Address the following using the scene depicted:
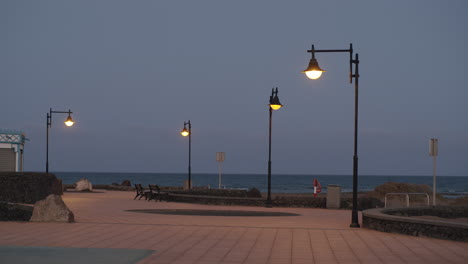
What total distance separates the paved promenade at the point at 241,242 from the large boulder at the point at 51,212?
439mm

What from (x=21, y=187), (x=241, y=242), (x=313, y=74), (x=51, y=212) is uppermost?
(x=313, y=74)

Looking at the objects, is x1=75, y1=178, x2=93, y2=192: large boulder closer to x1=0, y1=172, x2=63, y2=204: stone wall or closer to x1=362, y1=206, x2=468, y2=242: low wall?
x1=0, y1=172, x2=63, y2=204: stone wall

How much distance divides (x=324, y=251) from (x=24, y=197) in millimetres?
17371

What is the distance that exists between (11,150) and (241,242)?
4084cm

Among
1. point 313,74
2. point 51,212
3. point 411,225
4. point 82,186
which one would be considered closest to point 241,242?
point 411,225

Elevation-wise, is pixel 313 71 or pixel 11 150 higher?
pixel 313 71

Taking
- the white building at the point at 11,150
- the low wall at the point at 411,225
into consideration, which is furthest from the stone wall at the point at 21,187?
the white building at the point at 11,150

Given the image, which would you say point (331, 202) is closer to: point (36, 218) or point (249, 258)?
point (36, 218)

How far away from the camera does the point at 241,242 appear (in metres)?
12.9

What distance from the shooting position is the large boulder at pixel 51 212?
16562 millimetres

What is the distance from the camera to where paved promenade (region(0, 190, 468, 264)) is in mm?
10844

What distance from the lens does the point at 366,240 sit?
13.6m

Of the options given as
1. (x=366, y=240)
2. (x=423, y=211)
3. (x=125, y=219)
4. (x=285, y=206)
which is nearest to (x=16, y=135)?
(x=285, y=206)

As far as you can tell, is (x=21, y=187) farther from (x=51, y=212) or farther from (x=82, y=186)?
(x=82, y=186)
